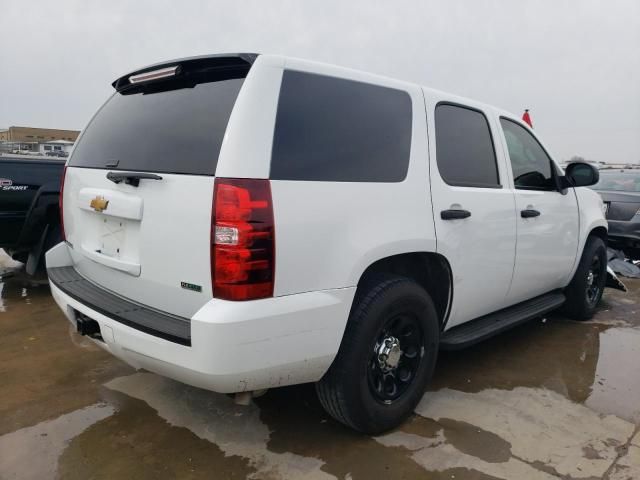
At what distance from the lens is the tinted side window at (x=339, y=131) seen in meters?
2.20

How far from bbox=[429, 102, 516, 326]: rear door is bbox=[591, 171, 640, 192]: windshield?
516 cm

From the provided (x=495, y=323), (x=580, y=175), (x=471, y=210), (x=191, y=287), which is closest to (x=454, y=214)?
(x=471, y=210)

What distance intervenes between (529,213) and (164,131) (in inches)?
98.3

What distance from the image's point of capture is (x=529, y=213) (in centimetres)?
352

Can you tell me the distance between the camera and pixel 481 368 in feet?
12.1

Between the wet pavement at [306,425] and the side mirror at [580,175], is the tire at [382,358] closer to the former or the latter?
the wet pavement at [306,425]

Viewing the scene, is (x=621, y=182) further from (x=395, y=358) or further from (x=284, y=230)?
(x=284, y=230)

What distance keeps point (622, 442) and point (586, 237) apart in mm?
2225

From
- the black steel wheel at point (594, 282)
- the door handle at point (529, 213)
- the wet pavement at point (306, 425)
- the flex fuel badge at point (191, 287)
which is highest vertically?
the door handle at point (529, 213)

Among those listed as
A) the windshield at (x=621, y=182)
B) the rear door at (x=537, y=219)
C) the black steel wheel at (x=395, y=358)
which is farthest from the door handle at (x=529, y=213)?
the windshield at (x=621, y=182)

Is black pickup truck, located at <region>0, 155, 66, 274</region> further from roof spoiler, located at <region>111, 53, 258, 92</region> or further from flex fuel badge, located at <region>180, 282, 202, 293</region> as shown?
flex fuel badge, located at <region>180, 282, 202, 293</region>

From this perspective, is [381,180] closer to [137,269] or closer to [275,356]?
[275,356]

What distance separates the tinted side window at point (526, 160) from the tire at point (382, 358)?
141cm

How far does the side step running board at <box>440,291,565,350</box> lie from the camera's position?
3093mm
